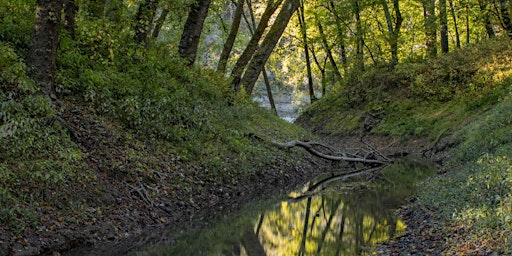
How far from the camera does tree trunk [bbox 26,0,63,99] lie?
920cm

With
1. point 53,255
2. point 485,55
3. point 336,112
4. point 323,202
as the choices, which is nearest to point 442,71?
point 485,55

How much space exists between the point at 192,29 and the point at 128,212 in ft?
29.1

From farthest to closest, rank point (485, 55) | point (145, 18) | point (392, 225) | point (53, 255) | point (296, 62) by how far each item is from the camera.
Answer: point (296, 62) < point (485, 55) < point (145, 18) < point (392, 225) < point (53, 255)

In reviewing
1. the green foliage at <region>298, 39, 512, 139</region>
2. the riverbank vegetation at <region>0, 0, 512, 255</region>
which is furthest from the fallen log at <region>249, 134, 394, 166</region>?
the green foliage at <region>298, 39, 512, 139</region>

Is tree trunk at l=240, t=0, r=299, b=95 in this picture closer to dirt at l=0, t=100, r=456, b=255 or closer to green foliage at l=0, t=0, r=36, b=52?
dirt at l=0, t=100, r=456, b=255

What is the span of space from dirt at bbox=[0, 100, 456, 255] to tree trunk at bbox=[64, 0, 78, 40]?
254 centimetres

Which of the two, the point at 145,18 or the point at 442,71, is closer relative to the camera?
the point at 145,18

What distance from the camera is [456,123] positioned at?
817 inches

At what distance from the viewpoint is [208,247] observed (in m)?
8.24

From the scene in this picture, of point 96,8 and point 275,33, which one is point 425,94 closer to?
point 275,33

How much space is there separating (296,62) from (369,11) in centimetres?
951

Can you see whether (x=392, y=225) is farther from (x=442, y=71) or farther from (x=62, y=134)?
(x=442, y=71)

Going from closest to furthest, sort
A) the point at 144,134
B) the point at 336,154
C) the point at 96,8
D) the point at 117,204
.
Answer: the point at 117,204, the point at 144,134, the point at 96,8, the point at 336,154

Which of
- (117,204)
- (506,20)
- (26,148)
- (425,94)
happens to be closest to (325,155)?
(117,204)
